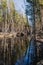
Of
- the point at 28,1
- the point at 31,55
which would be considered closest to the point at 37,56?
the point at 31,55

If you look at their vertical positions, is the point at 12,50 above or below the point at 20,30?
below

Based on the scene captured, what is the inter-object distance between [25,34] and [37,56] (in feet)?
1.06

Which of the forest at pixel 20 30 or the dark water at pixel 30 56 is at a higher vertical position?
the forest at pixel 20 30

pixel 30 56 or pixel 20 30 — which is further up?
pixel 20 30

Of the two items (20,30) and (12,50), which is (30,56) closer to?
(12,50)

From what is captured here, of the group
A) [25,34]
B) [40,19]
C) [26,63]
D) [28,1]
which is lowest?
[26,63]

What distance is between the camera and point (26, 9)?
2721 mm

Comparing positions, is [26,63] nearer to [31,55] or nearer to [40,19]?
[31,55]

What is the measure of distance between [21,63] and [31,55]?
0.55ft

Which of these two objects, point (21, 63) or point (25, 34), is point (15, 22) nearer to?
point (25, 34)

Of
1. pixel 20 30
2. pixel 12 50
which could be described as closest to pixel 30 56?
pixel 12 50

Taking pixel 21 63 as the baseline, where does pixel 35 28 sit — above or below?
above

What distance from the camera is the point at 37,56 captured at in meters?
2.67

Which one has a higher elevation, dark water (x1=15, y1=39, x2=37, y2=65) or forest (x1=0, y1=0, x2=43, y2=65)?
forest (x1=0, y1=0, x2=43, y2=65)
